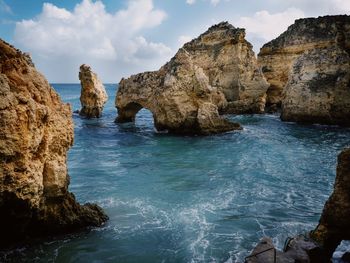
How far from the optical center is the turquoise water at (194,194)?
754 cm

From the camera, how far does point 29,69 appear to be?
7.57 m

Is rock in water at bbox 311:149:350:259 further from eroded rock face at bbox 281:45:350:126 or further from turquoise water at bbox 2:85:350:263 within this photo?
eroded rock face at bbox 281:45:350:126

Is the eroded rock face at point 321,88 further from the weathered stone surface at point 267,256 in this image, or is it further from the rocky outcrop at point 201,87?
the weathered stone surface at point 267,256

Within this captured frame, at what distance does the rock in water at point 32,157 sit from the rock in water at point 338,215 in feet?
16.7

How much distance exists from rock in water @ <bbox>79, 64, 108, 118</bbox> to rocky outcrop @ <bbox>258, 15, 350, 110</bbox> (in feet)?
59.8

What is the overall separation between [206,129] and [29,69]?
16203mm

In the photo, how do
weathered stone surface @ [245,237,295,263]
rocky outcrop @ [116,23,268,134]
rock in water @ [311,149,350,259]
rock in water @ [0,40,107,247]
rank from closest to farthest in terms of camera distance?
weathered stone surface @ [245,237,295,263] → rock in water @ [311,149,350,259] → rock in water @ [0,40,107,247] → rocky outcrop @ [116,23,268,134]

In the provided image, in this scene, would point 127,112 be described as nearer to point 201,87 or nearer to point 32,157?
point 201,87

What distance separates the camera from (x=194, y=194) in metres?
11.2

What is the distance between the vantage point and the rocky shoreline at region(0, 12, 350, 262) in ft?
20.8

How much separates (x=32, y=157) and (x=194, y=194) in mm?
5647

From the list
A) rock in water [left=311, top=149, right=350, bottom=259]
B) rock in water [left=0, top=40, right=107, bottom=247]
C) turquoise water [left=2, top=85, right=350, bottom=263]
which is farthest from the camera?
turquoise water [left=2, top=85, right=350, bottom=263]

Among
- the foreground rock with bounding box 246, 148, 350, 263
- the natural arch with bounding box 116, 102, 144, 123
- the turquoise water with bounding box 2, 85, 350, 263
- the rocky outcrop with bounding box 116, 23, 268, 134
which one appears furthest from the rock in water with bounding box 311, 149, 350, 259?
the natural arch with bounding box 116, 102, 144, 123

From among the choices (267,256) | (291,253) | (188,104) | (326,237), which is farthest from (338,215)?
(188,104)
